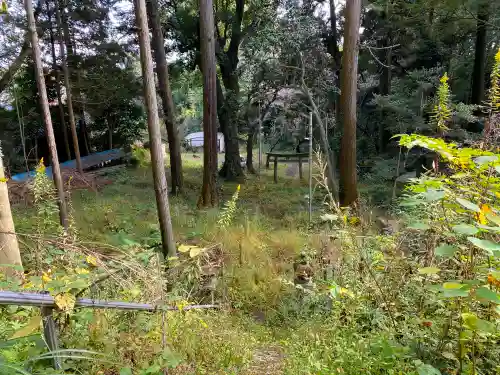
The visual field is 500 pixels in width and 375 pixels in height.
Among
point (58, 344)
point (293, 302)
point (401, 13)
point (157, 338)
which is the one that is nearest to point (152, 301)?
point (157, 338)

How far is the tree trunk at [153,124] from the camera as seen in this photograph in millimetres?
3010

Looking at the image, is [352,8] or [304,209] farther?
[304,209]

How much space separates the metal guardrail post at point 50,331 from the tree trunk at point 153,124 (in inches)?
70.9

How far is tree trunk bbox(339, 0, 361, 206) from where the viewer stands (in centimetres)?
584

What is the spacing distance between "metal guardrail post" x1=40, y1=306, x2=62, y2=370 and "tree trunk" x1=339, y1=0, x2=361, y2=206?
5428 mm

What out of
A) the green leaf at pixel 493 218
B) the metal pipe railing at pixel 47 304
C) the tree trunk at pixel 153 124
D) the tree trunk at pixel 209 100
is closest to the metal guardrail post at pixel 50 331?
the metal pipe railing at pixel 47 304

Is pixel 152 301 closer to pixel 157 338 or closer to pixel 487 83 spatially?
pixel 157 338

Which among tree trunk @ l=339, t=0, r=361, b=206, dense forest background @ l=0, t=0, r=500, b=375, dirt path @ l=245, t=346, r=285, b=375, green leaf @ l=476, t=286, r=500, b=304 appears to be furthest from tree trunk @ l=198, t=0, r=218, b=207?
green leaf @ l=476, t=286, r=500, b=304

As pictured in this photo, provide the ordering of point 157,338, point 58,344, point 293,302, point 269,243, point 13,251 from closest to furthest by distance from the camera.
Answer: point 58,344
point 157,338
point 13,251
point 293,302
point 269,243

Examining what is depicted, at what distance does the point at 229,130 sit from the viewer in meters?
11.0

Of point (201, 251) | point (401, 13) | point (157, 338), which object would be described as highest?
point (401, 13)

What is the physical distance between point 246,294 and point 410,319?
2614 millimetres

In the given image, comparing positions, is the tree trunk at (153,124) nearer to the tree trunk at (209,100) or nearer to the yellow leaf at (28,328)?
the yellow leaf at (28,328)

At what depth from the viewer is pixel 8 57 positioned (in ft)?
27.1
